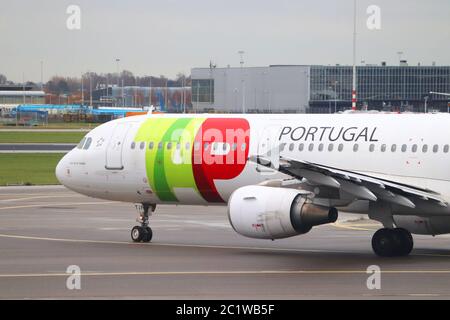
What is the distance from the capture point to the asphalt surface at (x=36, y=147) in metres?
73.5

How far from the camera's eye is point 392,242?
25.5 metres

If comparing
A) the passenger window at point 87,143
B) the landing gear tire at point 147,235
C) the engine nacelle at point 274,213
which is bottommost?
the landing gear tire at point 147,235

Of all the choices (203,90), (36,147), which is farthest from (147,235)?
(203,90)

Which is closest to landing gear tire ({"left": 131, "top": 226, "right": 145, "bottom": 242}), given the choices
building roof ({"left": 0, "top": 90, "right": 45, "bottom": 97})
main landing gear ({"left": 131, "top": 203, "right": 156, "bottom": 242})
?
main landing gear ({"left": 131, "top": 203, "right": 156, "bottom": 242})

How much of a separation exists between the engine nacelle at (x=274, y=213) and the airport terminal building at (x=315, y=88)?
64.9 meters

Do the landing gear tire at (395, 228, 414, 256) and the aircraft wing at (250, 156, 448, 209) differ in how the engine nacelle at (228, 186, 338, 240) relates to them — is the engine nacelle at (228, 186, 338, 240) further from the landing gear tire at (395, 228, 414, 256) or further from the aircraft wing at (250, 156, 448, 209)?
the landing gear tire at (395, 228, 414, 256)

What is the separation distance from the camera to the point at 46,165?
204ft

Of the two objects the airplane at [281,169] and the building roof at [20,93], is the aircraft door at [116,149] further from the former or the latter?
the building roof at [20,93]

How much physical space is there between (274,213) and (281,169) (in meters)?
1.22

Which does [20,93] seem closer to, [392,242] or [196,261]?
[196,261]

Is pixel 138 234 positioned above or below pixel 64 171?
below

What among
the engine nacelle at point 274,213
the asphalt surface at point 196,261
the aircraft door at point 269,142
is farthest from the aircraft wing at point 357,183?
the aircraft door at point 269,142
